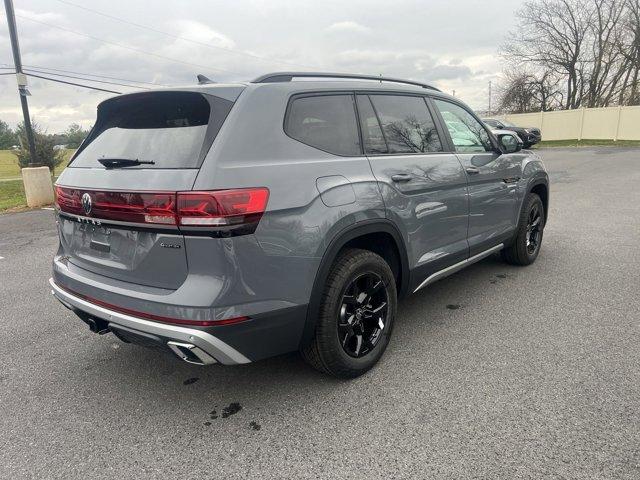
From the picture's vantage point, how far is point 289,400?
2844 millimetres

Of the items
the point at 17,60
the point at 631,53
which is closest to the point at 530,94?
the point at 631,53

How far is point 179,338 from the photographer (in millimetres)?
2305

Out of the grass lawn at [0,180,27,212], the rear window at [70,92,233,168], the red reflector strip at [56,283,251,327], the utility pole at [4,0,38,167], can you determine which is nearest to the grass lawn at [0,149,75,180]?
the grass lawn at [0,180,27,212]

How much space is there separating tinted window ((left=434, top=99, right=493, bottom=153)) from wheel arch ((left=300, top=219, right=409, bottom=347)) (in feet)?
3.97

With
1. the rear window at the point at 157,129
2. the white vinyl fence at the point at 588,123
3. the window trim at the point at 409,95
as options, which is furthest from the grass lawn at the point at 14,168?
the white vinyl fence at the point at 588,123

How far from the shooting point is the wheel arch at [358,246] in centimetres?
264

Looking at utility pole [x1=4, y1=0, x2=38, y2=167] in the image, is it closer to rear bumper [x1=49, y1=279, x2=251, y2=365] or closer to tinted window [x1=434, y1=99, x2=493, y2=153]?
tinted window [x1=434, y1=99, x2=493, y2=153]

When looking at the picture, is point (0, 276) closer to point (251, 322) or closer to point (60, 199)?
point (60, 199)

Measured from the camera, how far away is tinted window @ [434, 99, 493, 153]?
3.98 m

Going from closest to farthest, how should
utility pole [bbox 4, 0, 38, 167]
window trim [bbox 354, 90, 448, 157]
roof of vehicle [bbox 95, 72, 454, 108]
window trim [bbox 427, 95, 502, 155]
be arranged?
roof of vehicle [bbox 95, 72, 454, 108]
window trim [bbox 354, 90, 448, 157]
window trim [bbox 427, 95, 502, 155]
utility pole [bbox 4, 0, 38, 167]

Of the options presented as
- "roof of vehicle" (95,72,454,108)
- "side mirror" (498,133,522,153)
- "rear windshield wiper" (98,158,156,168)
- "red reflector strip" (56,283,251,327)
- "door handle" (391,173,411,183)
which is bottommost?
"red reflector strip" (56,283,251,327)

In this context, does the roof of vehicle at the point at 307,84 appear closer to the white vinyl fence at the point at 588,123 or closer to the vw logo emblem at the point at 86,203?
Answer: the vw logo emblem at the point at 86,203

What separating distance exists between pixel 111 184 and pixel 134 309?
Result: 2.21 ft

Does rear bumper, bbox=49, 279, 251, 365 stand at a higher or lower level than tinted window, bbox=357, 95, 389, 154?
lower
